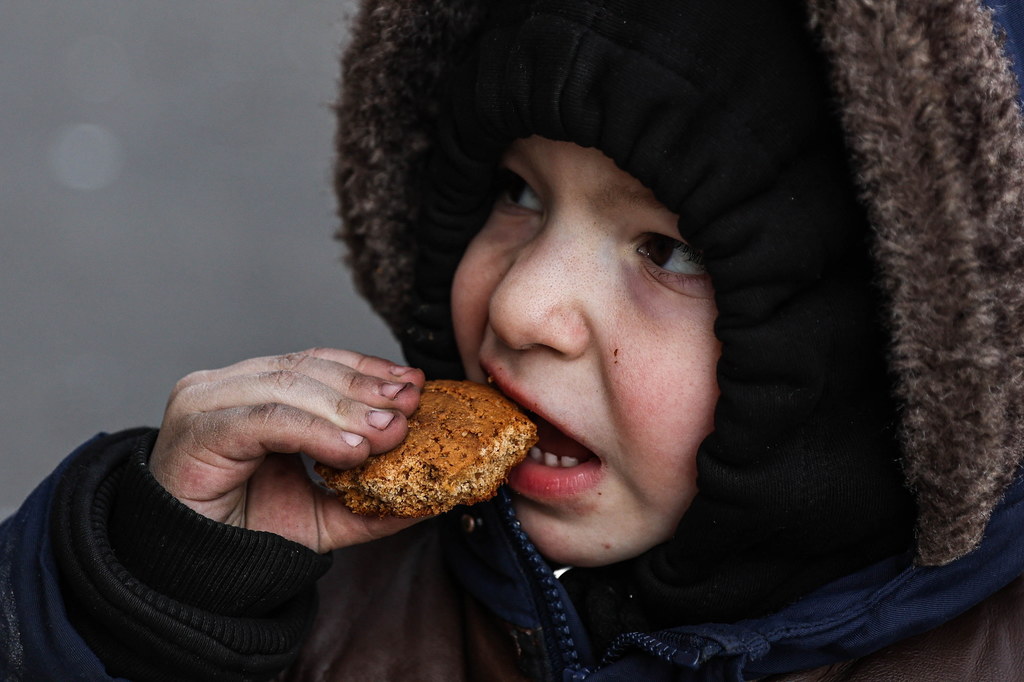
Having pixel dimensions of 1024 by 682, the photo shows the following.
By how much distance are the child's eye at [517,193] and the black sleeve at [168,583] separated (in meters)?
0.55

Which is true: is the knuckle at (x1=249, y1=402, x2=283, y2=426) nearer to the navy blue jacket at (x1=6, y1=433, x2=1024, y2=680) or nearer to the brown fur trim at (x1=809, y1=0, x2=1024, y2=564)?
the navy blue jacket at (x1=6, y1=433, x2=1024, y2=680)

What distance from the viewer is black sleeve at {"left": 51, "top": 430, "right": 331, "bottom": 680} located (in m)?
1.31

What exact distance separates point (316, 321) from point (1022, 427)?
7.84 feet

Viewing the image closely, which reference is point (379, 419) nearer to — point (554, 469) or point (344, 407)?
point (344, 407)

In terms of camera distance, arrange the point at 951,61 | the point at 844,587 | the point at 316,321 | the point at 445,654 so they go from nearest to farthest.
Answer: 1. the point at 951,61
2. the point at 844,587
3. the point at 445,654
4. the point at 316,321

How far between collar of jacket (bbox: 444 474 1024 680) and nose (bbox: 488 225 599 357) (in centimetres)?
31

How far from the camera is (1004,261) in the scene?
45.2 inches

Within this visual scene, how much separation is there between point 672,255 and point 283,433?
0.53 m

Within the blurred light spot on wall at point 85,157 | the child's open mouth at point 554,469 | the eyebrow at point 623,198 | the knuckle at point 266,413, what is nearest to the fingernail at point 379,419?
the knuckle at point 266,413

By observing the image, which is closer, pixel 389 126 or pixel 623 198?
pixel 623 198

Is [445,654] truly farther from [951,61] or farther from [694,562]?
[951,61]

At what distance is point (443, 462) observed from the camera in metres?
1.28

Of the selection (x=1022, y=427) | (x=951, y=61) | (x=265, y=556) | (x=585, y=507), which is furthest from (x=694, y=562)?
(x=951, y=61)

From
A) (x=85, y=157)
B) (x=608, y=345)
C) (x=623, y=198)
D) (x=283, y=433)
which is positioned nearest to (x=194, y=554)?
(x=283, y=433)
